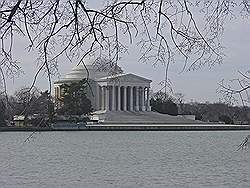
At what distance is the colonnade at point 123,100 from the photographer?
104m

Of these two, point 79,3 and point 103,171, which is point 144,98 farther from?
point 79,3

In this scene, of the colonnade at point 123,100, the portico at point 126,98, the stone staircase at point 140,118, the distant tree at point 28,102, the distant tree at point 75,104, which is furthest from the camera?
the colonnade at point 123,100

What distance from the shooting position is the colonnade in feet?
343

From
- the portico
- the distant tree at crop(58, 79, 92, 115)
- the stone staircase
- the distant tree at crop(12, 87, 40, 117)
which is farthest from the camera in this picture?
the portico

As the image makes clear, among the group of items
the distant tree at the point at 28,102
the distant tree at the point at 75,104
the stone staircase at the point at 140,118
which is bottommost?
the distant tree at the point at 28,102

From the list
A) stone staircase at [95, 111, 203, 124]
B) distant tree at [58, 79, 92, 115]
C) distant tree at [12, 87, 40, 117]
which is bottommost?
distant tree at [12, 87, 40, 117]

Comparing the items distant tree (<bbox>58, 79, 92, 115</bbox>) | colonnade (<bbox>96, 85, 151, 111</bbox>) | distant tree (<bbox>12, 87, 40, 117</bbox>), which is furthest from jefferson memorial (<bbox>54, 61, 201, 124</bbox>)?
distant tree (<bbox>12, 87, 40, 117</bbox>)

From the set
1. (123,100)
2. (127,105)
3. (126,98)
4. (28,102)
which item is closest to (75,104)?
(126,98)

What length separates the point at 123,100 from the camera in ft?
355

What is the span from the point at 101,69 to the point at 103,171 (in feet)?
81.1

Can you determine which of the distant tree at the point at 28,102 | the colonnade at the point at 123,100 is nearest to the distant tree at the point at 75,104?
the colonnade at the point at 123,100

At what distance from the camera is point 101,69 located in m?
5.45

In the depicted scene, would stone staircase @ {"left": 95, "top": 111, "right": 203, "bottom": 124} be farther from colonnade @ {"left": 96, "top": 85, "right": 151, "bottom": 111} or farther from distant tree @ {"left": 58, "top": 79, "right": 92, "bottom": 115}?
distant tree @ {"left": 58, "top": 79, "right": 92, "bottom": 115}

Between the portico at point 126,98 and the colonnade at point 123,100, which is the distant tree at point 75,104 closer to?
the portico at point 126,98
